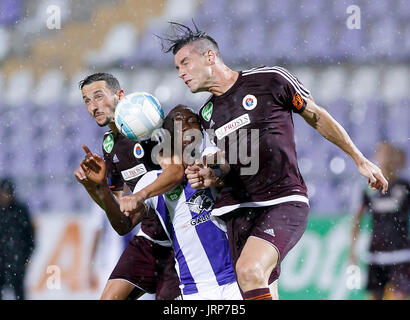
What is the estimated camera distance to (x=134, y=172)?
14.8ft

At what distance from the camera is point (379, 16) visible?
24.9 feet

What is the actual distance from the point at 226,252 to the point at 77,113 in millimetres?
3864

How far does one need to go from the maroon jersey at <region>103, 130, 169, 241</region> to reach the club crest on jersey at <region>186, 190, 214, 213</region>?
1.23 ft

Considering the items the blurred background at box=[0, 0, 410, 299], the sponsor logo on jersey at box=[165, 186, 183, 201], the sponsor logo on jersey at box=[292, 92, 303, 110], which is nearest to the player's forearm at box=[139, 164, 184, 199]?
the sponsor logo on jersey at box=[165, 186, 183, 201]

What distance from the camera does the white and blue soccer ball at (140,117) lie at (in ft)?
13.1

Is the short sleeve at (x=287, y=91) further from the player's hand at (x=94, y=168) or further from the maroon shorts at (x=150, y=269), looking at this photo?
the maroon shorts at (x=150, y=269)

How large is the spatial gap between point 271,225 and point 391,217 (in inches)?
108

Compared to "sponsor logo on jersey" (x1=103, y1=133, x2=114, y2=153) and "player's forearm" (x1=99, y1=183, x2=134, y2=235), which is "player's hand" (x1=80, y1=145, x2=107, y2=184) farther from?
"sponsor logo on jersey" (x1=103, y1=133, x2=114, y2=153)

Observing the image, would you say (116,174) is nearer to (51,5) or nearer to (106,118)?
(106,118)

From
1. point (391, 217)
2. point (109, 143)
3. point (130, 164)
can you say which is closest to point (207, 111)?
point (130, 164)

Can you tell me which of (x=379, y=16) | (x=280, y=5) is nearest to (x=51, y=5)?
(x=280, y=5)

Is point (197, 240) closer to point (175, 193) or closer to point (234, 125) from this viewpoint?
point (175, 193)

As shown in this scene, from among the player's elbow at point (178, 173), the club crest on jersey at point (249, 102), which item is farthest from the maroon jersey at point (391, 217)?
the player's elbow at point (178, 173)

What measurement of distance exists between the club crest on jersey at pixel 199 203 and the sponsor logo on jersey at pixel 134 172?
59cm
